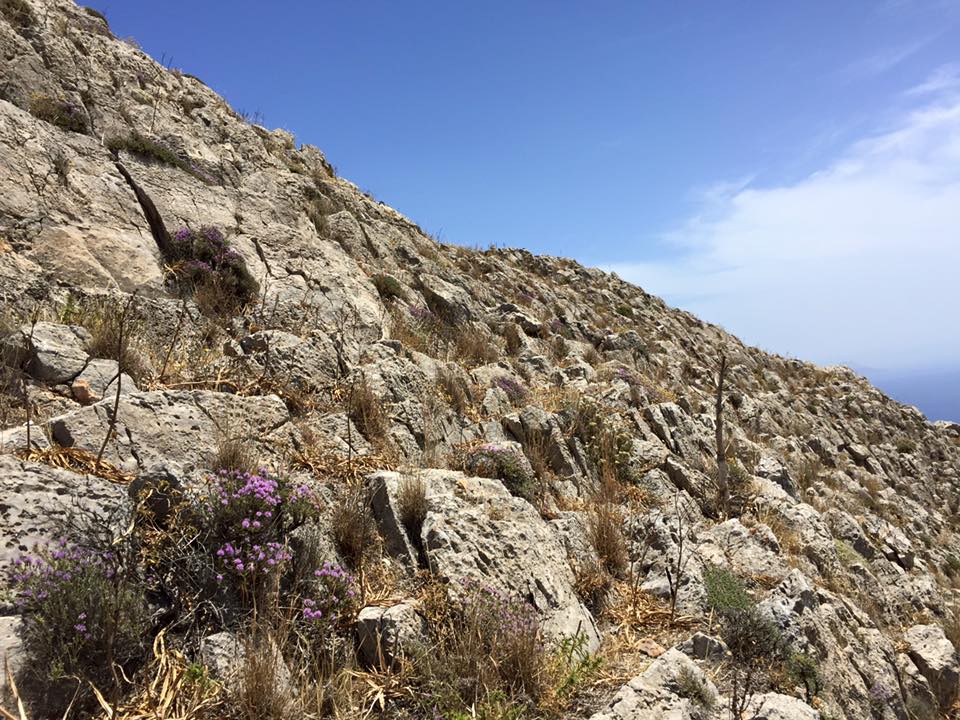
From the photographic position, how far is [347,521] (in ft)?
15.3

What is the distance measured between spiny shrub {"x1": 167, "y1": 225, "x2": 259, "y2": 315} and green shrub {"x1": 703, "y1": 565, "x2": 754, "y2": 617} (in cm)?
740

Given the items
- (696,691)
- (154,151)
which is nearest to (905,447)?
(696,691)

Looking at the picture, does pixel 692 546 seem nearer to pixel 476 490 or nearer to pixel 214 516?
pixel 476 490

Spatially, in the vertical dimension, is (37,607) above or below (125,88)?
below

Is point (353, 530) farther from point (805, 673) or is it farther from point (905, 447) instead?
point (905, 447)

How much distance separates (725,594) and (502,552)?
8.37 feet

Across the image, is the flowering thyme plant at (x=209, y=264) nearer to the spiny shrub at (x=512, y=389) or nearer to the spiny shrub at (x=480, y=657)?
the spiny shrub at (x=512, y=389)

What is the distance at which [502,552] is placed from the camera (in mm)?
4961

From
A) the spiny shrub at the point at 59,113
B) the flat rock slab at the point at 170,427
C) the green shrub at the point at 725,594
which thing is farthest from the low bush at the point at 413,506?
the spiny shrub at the point at 59,113

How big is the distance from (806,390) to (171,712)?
1180 inches

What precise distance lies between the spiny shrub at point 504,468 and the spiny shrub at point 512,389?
8.94 ft

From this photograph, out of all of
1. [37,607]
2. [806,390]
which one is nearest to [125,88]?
[37,607]

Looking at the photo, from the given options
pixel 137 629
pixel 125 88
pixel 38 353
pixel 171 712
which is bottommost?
pixel 171 712

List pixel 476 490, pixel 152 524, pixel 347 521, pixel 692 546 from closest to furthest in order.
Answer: pixel 152 524
pixel 347 521
pixel 476 490
pixel 692 546
